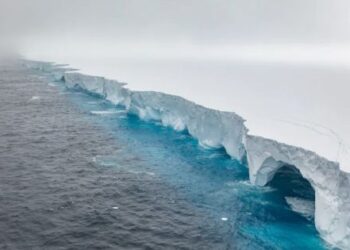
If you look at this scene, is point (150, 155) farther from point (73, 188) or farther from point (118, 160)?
point (73, 188)

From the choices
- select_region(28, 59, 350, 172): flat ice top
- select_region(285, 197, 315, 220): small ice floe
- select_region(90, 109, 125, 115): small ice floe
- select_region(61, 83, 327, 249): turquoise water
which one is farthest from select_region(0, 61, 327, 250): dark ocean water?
select_region(90, 109, 125, 115): small ice floe

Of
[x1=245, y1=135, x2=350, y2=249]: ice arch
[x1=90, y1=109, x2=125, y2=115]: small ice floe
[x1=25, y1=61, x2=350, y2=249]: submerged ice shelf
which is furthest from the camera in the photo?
[x1=90, y1=109, x2=125, y2=115]: small ice floe

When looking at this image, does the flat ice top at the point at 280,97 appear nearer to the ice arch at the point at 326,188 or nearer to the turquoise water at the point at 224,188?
the ice arch at the point at 326,188

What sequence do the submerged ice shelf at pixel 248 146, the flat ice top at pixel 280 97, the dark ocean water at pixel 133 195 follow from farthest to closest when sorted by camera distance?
the flat ice top at pixel 280 97 → the dark ocean water at pixel 133 195 → the submerged ice shelf at pixel 248 146

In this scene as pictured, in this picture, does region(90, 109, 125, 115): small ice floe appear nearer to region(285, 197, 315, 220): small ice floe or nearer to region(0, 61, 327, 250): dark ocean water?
region(0, 61, 327, 250): dark ocean water

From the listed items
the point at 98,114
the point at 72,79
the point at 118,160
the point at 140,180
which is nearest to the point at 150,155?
the point at 118,160

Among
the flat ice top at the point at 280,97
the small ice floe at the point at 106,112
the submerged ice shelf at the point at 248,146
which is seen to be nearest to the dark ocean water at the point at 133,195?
the submerged ice shelf at the point at 248,146
